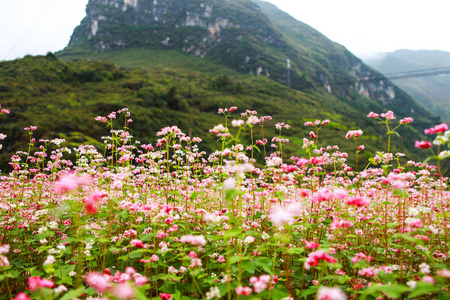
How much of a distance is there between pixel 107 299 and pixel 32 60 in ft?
266

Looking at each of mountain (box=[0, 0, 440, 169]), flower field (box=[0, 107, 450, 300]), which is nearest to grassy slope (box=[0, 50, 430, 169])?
mountain (box=[0, 0, 440, 169])

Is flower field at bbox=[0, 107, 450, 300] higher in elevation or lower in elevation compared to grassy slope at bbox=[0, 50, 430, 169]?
lower

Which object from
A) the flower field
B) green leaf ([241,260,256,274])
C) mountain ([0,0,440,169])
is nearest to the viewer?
the flower field

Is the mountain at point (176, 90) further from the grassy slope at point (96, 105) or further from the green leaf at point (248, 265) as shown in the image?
the green leaf at point (248, 265)

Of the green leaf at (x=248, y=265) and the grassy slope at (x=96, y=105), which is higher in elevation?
the grassy slope at (x=96, y=105)

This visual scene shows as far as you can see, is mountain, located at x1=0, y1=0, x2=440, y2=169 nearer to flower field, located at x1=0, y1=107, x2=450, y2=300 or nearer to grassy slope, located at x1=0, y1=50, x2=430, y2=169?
grassy slope, located at x1=0, y1=50, x2=430, y2=169

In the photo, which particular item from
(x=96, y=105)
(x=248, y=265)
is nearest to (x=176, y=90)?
(x=96, y=105)

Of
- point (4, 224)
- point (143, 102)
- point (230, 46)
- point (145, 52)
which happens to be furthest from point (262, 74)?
point (4, 224)

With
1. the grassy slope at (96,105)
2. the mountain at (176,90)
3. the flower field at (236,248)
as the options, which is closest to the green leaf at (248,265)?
the flower field at (236,248)

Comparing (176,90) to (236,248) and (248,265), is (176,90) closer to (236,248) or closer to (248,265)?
(236,248)

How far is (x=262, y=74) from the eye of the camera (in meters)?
156

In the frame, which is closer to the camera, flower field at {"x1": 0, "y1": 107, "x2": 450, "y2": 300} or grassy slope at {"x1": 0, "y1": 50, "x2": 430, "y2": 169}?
flower field at {"x1": 0, "y1": 107, "x2": 450, "y2": 300}

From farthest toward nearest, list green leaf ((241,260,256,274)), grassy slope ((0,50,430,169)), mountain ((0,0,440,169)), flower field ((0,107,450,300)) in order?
mountain ((0,0,440,169)), grassy slope ((0,50,430,169)), green leaf ((241,260,256,274)), flower field ((0,107,450,300))

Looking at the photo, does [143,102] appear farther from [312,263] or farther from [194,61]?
[194,61]
